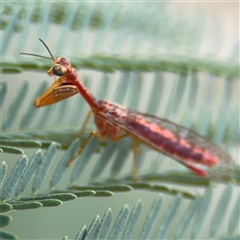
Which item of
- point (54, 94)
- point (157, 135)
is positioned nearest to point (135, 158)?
point (157, 135)

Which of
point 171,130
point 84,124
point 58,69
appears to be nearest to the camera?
point 58,69

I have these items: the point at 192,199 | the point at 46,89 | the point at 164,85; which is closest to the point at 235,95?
the point at 164,85

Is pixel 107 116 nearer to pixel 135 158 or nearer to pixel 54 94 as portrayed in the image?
pixel 135 158

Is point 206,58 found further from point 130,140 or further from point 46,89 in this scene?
point 46,89

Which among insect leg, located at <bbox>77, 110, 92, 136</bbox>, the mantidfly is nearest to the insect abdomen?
the mantidfly

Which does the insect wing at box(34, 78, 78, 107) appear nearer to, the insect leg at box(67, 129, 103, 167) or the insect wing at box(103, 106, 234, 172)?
the insect leg at box(67, 129, 103, 167)

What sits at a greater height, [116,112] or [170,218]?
[116,112]
